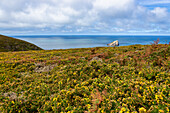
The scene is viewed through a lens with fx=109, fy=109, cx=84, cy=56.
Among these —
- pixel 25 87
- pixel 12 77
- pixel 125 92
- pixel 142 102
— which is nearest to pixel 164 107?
pixel 142 102

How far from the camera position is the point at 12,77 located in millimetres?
15180

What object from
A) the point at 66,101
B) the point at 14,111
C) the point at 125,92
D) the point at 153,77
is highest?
the point at 153,77

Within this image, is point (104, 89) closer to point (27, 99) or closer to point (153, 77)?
point (153, 77)

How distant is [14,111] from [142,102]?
9494 millimetres

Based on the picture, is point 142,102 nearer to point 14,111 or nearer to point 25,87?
point 14,111

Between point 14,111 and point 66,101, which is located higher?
point 66,101

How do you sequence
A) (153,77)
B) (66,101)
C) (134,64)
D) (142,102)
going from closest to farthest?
(142,102) < (66,101) < (153,77) < (134,64)

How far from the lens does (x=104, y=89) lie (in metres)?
8.83

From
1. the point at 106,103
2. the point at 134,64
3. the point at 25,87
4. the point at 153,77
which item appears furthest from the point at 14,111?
the point at 134,64

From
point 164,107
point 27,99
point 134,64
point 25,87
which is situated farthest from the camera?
point 134,64

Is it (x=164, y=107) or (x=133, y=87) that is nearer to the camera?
(x=164, y=107)

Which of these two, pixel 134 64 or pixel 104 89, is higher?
pixel 134 64

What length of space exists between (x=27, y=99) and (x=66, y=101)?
400 cm

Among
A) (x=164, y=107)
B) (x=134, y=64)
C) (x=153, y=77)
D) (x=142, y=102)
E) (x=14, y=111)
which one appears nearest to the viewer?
(x=164, y=107)
